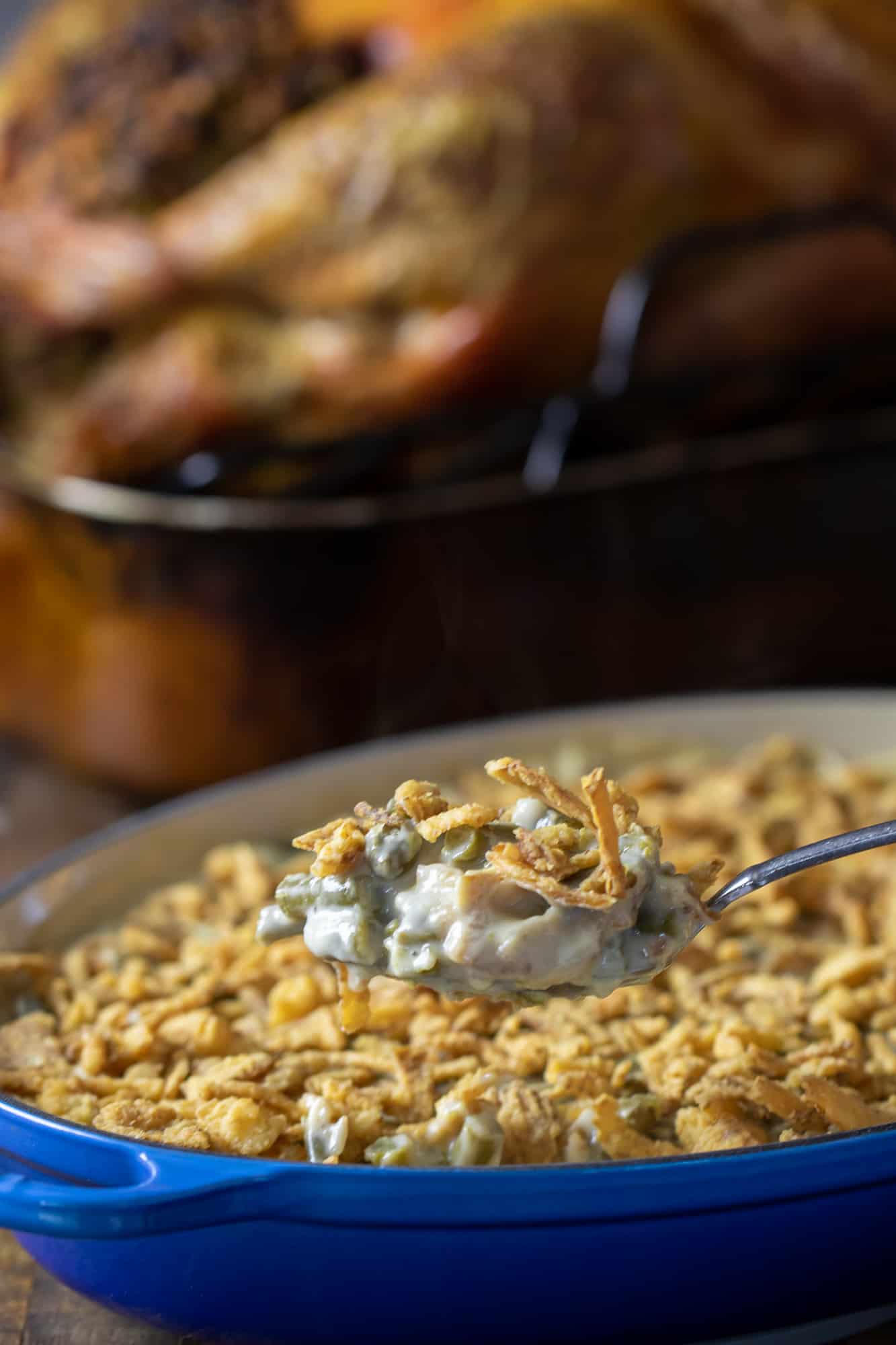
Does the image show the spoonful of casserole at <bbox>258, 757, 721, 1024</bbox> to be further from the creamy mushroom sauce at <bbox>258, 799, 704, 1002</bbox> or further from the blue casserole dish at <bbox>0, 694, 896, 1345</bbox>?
the blue casserole dish at <bbox>0, 694, 896, 1345</bbox>

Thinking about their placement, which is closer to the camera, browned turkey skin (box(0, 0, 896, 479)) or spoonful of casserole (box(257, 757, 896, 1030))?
spoonful of casserole (box(257, 757, 896, 1030))

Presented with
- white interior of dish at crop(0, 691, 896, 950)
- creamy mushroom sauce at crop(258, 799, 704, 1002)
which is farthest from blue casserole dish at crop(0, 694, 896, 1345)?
white interior of dish at crop(0, 691, 896, 950)

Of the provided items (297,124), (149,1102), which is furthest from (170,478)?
(149,1102)

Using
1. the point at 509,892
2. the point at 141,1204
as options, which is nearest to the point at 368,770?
the point at 509,892

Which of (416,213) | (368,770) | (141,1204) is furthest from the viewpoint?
(416,213)

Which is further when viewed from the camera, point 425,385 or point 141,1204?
point 425,385

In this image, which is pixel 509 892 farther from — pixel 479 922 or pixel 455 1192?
pixel 455 1192

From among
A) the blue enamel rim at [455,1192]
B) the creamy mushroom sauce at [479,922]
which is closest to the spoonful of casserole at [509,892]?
the creamy mushroom sauce at [479,922]
